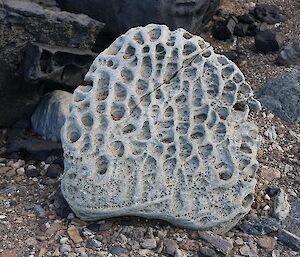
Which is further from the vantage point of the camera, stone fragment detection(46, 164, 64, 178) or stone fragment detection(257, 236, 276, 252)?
stone fragment detection(46, 164, 64, 178)

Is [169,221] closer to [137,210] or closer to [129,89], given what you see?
[137,210]

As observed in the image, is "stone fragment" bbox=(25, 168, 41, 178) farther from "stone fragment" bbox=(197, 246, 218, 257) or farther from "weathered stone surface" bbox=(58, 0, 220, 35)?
"weathered stone surface" bbox=(58, 0, 220, 35)

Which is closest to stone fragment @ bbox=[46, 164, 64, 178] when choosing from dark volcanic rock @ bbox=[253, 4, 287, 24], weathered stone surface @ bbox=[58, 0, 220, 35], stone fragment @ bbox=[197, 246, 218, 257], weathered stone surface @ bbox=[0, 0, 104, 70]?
weathered stone surface @ bbox=[0, 0, 104, 70]

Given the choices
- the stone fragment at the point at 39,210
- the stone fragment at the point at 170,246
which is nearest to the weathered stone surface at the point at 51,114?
the stone fragment at the point at 39,210

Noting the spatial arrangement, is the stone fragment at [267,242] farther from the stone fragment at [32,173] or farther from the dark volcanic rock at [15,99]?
the dark volcanic rock at [15,99]

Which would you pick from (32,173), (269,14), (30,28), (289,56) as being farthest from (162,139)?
(269,14)

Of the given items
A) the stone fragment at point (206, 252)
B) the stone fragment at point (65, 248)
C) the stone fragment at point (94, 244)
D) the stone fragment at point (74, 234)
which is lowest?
the stone fragment at point (65, 248)

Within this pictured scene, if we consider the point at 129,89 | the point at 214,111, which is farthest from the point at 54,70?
the point at 214,111
